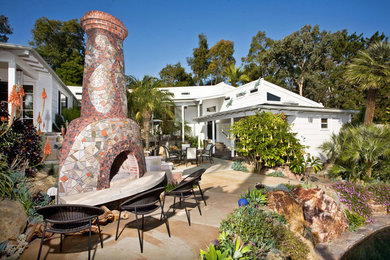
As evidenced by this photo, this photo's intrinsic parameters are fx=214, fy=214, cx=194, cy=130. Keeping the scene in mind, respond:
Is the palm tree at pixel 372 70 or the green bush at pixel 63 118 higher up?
the palm tree at pixel 372 70

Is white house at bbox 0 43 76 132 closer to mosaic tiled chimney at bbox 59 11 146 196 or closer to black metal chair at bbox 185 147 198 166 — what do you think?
mosaic tiled chimney at bbox 59 11 146 196

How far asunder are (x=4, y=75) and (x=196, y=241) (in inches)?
473

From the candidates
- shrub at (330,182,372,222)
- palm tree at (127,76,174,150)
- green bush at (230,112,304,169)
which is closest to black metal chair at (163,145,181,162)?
palm tree at (127,76,174,150)

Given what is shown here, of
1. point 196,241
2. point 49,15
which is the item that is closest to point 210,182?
point 196,241

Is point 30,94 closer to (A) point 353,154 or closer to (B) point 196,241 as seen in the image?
(B) point 196,241

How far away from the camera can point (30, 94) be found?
1077 centimetres

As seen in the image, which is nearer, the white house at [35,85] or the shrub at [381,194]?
the shrub at [381,194]

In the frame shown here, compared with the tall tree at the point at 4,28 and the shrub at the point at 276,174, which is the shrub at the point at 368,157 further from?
the tall tree at the point at 4,28

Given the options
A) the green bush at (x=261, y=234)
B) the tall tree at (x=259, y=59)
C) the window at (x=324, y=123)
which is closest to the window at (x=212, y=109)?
the window at (x=324, y=123)

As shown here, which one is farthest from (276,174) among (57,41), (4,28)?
(4,28)

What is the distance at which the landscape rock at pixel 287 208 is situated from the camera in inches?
173

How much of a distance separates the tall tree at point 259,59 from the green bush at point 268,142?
23347 millimetres

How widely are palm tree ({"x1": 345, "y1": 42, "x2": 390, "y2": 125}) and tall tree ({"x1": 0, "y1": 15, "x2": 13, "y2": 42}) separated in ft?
130

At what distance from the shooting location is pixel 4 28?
95.6ft
